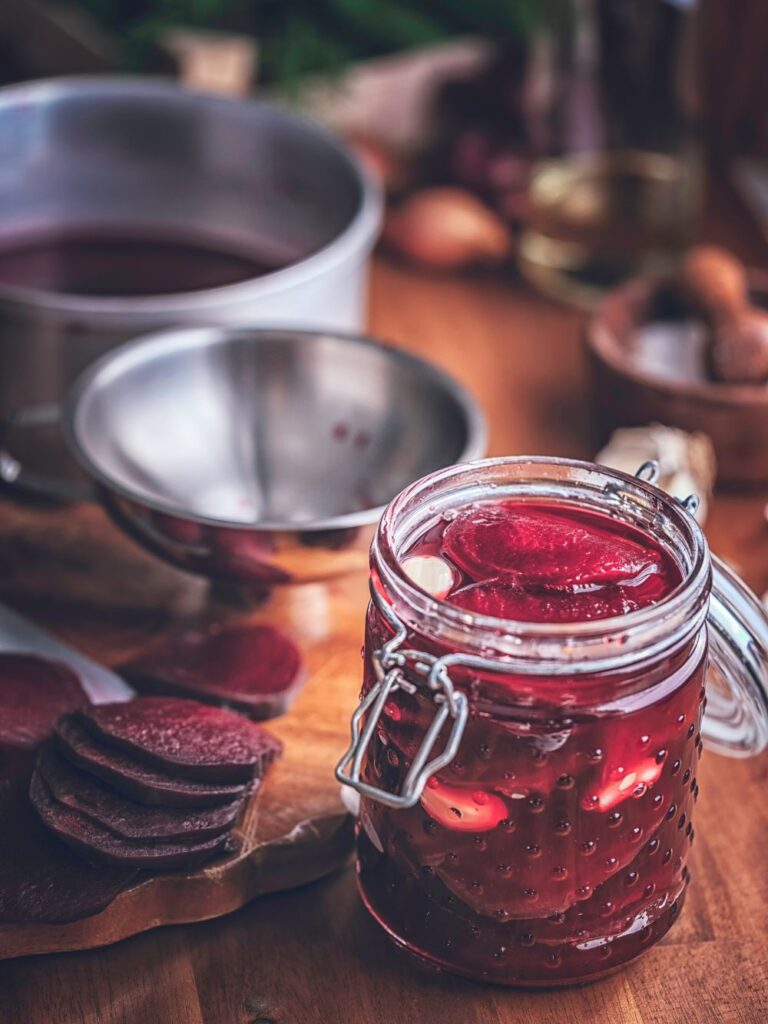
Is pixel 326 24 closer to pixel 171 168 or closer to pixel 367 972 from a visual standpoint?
pixel 171 168

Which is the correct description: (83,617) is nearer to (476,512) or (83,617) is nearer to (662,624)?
(476,512)

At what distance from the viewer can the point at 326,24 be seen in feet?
4.92

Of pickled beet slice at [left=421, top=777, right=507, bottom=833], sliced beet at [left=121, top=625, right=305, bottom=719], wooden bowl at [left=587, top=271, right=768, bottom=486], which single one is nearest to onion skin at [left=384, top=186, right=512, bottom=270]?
wooden bowl at [left=587, top=271, right=768, bottom=486]

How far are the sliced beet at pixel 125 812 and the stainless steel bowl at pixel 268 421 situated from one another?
25 cm

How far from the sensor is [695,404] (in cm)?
103

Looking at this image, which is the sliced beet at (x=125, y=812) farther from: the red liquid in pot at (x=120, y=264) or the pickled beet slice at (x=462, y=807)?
the red liquid in pot at (x=120, y=264)

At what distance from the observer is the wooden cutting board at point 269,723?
69 centimetres

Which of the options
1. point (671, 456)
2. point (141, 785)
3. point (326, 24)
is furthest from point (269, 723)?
point (326, 24)

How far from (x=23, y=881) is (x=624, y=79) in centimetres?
96

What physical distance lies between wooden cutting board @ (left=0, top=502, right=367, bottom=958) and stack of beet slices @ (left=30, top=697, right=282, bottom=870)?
0.06 ft

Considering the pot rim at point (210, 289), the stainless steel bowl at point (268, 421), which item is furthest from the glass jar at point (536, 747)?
the pot rim at point (210, 289)

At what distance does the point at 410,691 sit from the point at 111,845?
0.18m

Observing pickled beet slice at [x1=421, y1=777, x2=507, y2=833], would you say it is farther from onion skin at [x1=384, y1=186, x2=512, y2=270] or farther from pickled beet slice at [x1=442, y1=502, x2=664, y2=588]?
onion skin at [x1=384, y1=186, x2=512, y2=270]

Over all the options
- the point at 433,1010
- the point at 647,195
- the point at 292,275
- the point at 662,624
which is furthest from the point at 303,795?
the point at 647,195
